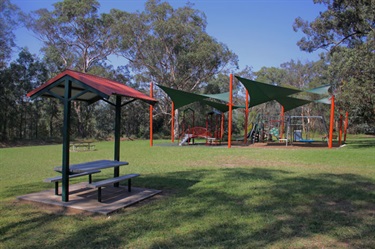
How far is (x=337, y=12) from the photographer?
15320mm

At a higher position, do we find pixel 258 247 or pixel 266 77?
pixel 266 77

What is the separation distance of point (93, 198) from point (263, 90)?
10834mm

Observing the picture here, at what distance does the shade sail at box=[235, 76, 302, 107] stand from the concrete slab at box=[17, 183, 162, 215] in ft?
27.1

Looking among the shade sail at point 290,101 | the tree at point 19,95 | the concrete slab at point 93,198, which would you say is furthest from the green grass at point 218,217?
the tree at point 19,95

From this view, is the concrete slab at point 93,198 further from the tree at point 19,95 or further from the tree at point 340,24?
the tree at point 19,95

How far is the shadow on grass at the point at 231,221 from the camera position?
10.5 ft

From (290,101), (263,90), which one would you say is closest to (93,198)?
(263,90)

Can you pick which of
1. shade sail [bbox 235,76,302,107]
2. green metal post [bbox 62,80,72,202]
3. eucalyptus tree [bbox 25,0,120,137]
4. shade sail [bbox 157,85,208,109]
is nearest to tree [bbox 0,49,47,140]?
eucalyptus tree [bbox 25,0,120,137]

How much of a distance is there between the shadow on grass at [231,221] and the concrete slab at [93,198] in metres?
0.28

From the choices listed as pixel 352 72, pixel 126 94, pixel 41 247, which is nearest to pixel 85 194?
pixel 126 94

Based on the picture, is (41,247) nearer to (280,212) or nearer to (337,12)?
(280,212)

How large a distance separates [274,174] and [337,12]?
1190 cm

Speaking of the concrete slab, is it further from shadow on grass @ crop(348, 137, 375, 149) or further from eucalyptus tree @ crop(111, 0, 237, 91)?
eucalyptus tree @ crop(111, 0, 237, 91)

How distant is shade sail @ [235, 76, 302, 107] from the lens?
13.2 meters
